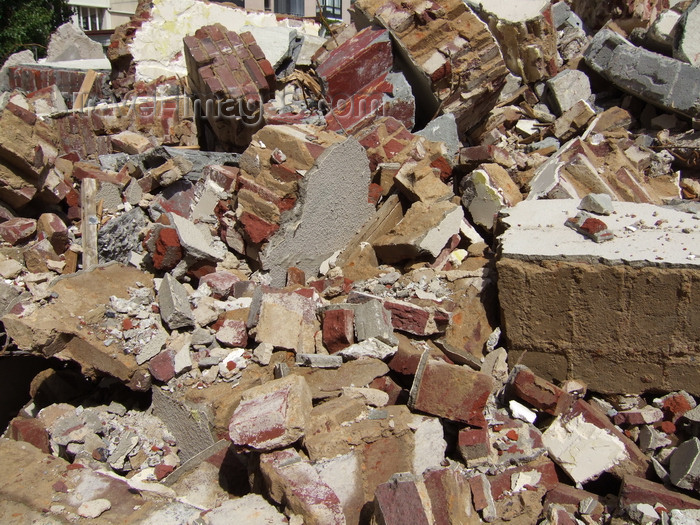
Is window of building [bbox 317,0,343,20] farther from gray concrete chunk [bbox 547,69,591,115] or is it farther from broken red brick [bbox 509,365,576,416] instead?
broken red brick [bbox 509,365,576,416]

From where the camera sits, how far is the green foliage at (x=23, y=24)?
12.2m

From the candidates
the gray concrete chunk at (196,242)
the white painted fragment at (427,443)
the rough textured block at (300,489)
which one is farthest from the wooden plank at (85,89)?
the white painted fragment at (427,443)

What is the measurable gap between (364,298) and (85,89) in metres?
4.97

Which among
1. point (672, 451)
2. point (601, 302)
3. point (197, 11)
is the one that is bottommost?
point (672, 451)

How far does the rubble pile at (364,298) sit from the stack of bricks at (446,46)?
0.02 m

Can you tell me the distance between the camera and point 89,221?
13.9 feet

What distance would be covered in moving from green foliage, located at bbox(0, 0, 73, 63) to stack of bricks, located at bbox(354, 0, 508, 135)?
1015 cm

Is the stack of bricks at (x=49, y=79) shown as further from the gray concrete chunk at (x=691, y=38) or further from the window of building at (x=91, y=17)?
the window of building at (x=91, y=17)

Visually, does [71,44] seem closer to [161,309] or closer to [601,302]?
[161,309]

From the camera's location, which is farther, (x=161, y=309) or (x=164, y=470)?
(x=161, y=309)

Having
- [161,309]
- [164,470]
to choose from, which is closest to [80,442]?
[164,470]

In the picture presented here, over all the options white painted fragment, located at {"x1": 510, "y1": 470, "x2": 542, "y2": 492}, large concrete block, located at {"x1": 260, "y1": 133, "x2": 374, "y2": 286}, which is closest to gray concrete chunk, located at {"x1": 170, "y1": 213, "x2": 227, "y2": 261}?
large concrete block, located at {"x1": 260, "y1": 133, "x2": 374, "y2": 286}

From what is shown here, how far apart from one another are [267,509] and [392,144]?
3.10 metres

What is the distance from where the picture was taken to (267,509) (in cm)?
225
